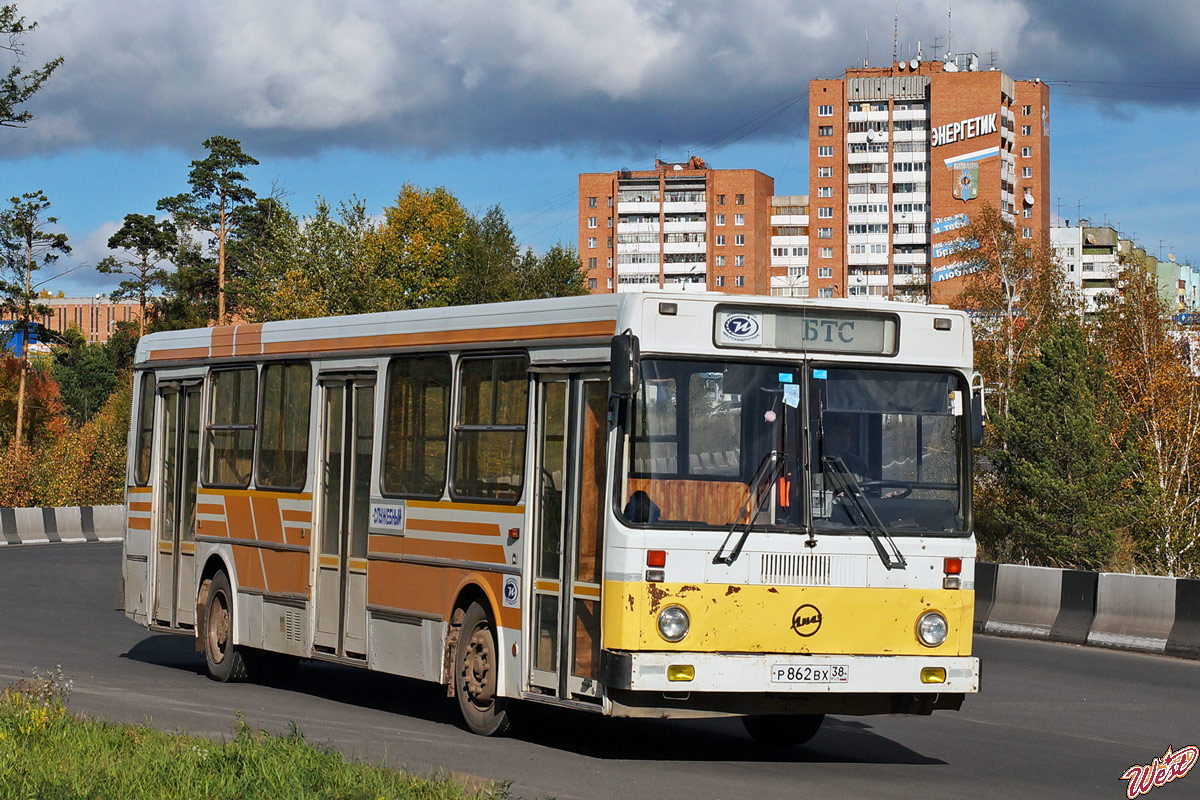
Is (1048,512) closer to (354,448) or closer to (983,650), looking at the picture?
(983,650)

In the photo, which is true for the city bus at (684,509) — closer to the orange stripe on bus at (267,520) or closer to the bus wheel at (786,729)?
the bus wheel at (786,729)

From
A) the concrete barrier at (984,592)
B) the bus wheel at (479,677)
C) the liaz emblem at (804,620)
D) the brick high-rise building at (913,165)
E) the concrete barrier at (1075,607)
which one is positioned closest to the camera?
the liaz emblem at (804,620)

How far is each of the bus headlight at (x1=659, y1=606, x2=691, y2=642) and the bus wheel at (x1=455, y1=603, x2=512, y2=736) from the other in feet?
5.73

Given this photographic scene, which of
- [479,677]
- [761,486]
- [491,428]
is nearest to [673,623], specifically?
[761,486]

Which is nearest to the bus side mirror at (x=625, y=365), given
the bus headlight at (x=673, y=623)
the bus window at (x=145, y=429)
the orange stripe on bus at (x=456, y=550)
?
the bus headlight at (x=673, y=623)

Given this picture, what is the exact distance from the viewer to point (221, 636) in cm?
1476

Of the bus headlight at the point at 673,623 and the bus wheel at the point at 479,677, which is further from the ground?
the bus headlight at the point at 673,623

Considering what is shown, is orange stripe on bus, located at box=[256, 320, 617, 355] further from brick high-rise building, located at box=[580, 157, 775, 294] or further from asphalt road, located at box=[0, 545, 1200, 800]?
brick high-rise building, located at box=[580, 157, 775, 294]

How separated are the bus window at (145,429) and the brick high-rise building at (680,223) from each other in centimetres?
15386

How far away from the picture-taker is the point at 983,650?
1814cm

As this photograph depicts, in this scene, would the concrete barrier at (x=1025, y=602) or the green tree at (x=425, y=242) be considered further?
the green tree at (x=425, y=242)

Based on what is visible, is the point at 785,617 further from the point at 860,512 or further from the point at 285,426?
the point at 285,426

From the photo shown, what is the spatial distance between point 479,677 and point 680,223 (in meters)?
163

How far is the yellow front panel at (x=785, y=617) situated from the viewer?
9336 mm
